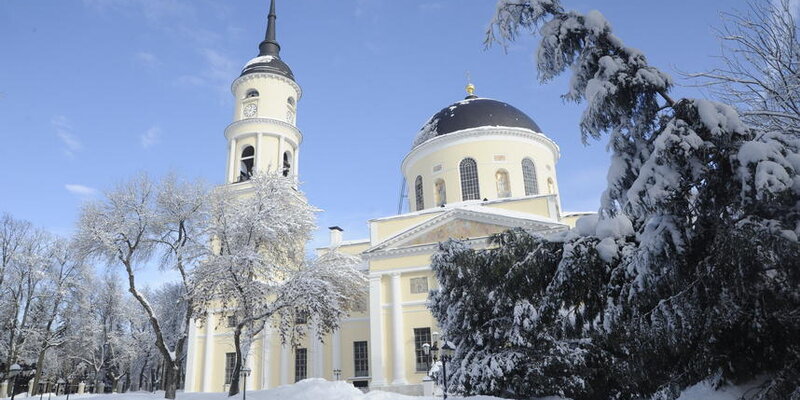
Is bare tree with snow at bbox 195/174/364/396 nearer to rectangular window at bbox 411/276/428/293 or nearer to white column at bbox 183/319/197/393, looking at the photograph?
rectangular window at bbox 411/276/428/293

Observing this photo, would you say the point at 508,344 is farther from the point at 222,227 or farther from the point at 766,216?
the point at 222,227

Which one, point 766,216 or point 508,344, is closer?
point 766,216

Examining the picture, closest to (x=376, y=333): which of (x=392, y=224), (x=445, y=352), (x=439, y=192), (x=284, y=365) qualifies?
(x=284, y=365)

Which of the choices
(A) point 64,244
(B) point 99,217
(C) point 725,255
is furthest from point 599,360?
(A) point 64,244

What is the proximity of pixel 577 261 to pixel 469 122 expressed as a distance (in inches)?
979

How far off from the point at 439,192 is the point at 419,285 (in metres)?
6.77

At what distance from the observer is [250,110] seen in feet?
94.8

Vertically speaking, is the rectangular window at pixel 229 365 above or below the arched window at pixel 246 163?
below

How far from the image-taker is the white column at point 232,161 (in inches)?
1115

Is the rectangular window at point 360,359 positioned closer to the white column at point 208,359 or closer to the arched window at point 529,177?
the white column at point 208,359

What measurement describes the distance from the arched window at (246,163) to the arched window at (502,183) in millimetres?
12559

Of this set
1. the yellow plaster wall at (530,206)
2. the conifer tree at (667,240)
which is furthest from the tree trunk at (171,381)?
the yellow plaster wall at (530,206)

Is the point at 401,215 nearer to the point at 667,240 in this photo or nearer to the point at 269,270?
the point at 269,270

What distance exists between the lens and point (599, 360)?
422 inches
